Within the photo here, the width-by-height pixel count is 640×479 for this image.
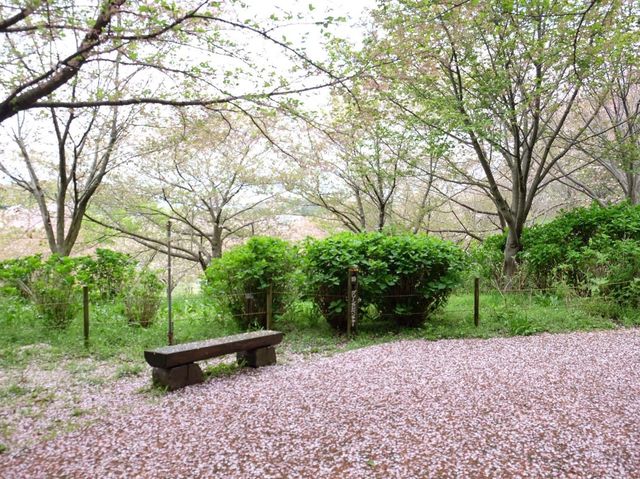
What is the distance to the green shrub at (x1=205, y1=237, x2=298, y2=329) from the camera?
Answer: 243 inches

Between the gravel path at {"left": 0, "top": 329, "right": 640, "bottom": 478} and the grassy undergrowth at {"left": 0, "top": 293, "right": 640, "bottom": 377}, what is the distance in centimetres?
162

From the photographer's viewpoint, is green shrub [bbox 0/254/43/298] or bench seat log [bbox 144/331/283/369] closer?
bench seat log [bbox 144/331/283/369]

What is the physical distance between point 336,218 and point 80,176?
8123 mm

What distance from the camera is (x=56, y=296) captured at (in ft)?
20.1

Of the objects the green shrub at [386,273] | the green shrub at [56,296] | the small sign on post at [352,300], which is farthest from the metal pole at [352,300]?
the green shrub at [56,296]

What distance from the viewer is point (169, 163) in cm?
1337

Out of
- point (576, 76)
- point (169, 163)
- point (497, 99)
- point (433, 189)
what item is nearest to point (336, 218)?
point (433, 189)

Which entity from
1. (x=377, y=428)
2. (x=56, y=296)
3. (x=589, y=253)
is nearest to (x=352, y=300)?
(x=377, y=428)

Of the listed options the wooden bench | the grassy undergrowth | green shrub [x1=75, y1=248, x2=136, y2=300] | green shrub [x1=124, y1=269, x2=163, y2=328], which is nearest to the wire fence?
the grassy undergrowth

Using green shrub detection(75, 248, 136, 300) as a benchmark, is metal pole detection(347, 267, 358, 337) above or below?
below

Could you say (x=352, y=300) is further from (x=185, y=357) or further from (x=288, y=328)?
(x=185, y=357)

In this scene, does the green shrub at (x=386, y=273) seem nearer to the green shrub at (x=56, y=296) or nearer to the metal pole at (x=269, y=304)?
the metal pole at (x=269, y=304)

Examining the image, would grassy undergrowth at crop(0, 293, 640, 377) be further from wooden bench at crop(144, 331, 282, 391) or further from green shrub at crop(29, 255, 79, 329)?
wooden bench at crop(144, 331, 282, 391)

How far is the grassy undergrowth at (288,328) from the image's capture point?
5434 mm
